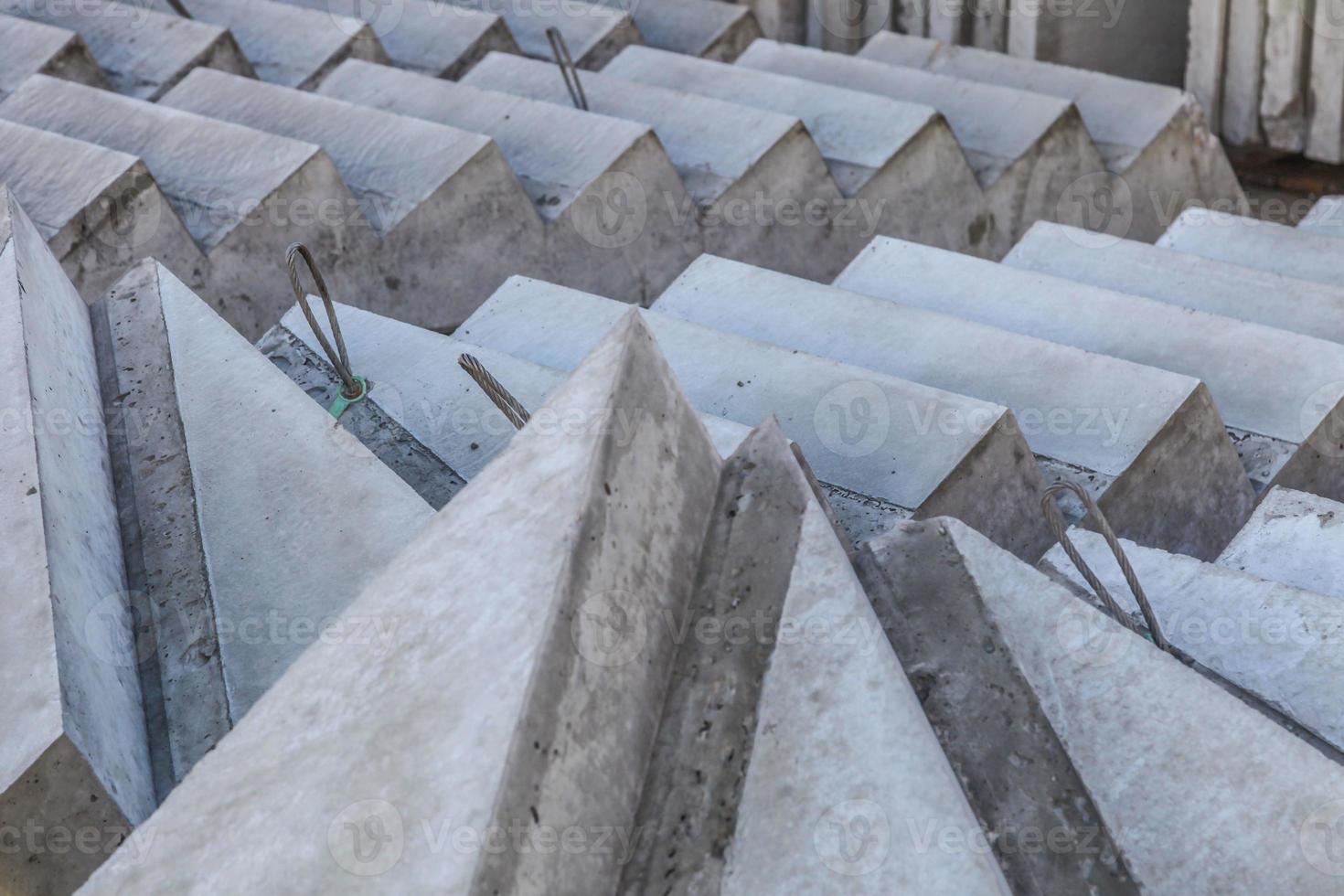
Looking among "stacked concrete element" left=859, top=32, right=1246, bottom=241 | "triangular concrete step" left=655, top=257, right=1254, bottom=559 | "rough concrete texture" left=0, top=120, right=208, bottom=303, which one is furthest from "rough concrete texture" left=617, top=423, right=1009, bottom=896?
"stacked concrete element" left=859, top=32, right=1246, bottom=241

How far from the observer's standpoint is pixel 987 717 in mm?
2084

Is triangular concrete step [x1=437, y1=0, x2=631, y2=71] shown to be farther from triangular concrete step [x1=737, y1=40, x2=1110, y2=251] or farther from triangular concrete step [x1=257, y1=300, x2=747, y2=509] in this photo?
triangular concrete step [x1=257, y1=300, x2=747, y2=509]

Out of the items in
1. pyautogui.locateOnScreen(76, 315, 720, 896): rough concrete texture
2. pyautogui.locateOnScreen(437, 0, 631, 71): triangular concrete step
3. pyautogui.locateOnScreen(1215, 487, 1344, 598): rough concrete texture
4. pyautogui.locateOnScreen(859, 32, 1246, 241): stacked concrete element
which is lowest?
pyautogui.locateOnScreen(859, 32, 1246, 241): stacked concrete element

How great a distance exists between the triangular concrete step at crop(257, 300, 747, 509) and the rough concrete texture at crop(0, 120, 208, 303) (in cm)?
101

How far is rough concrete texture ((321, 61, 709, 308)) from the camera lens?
4.89m

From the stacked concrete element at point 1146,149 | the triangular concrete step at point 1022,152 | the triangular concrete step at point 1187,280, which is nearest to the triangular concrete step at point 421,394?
the triangular concrete step at point 1187,280

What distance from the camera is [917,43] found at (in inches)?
271

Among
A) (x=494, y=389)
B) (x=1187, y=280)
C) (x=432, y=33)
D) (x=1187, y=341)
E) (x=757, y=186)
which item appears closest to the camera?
(x=494, y=389)

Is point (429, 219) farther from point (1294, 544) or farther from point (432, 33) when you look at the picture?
point (1294, 544)

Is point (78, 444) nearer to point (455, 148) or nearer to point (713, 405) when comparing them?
point (713, 405)

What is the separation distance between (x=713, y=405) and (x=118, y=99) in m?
2.82

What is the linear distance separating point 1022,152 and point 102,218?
3086 millimetres

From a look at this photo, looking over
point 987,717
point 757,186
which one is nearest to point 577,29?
point 757,186

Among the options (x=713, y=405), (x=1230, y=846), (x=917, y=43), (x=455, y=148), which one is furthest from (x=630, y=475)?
(x=917, y=43)
